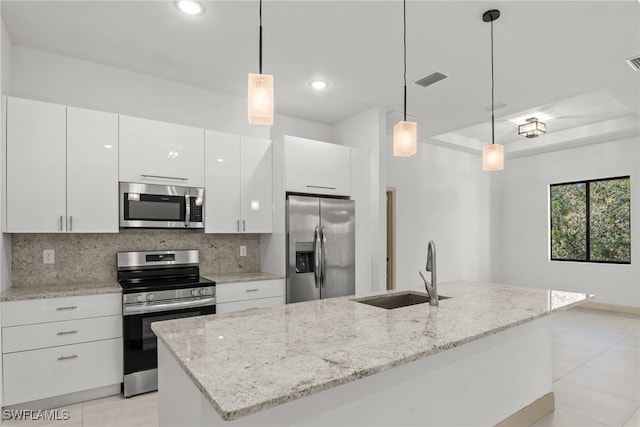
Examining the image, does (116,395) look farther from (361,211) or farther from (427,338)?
(361,211)

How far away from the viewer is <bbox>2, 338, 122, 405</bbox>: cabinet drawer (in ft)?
8.02

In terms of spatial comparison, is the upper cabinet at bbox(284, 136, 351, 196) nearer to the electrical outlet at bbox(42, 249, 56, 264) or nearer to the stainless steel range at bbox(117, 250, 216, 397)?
the stainless steel range at bbox(117, 250, 216, 397)

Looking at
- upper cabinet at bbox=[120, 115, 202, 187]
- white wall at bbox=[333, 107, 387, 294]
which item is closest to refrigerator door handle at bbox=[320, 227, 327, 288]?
white wall at bbox=[333, 107, 387, 294]

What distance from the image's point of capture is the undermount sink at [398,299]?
8.04ft

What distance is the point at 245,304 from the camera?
3381 mm

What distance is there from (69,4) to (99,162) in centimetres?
111

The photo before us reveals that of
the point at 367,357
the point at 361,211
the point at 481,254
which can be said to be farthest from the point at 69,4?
the point at 481,254

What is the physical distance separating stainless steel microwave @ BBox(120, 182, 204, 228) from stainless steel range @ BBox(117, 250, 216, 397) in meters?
0.39

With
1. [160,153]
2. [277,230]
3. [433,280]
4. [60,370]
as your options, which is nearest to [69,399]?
[60,370]

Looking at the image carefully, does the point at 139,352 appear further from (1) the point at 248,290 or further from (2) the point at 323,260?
(2) the point at 323,260

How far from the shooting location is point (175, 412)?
58.7 inches

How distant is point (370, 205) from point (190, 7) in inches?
105

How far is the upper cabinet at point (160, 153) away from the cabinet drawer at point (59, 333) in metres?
1.15

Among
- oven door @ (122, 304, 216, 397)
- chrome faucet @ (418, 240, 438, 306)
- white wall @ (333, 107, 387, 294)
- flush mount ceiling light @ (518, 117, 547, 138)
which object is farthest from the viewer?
flush mount ceiling light @ (518, 117, 547, 138)
